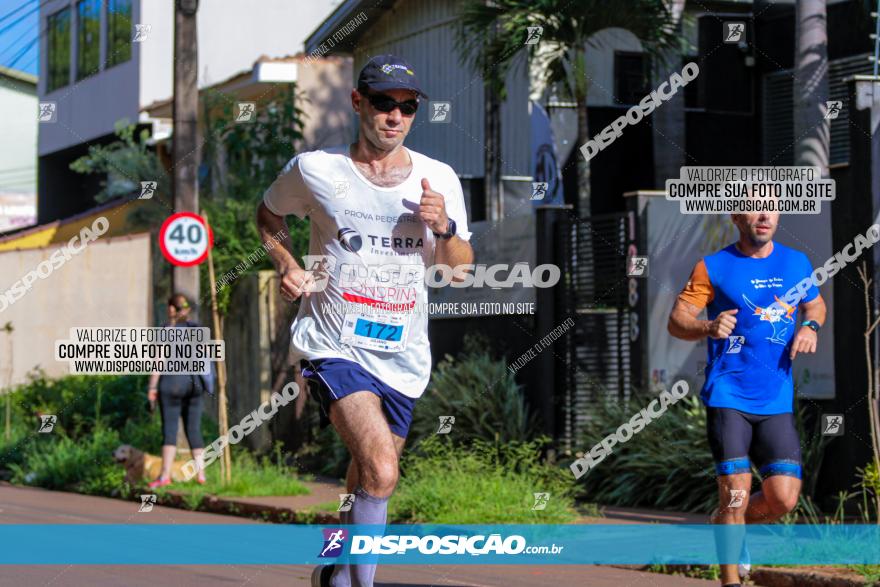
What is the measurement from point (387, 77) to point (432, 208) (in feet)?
2.00

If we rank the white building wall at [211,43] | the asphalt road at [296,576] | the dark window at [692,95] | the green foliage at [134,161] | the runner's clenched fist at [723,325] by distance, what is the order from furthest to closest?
1. the white building wall at [211,43]
2. the green foliage at [134,161]
3. the dark window at [692,95]
4. the asphalt road at [296,576]
5. the runner's clenched fist at [723,325]

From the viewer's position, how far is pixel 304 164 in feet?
21.9

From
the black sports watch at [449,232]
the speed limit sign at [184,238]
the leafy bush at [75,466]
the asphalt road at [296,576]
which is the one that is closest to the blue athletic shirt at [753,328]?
the asphalt road at [296,576]

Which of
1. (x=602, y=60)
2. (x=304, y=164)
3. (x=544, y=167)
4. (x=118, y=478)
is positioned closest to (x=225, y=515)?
(x=118, y=478)

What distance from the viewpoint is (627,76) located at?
22.9m

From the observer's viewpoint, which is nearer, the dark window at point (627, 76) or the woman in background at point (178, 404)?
the woman in background at point (178, 404)

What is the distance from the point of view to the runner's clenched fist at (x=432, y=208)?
6.29 meters

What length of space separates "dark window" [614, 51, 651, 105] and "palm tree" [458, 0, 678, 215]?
10.4 feet

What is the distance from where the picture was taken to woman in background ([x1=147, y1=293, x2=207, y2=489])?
50.5 ft

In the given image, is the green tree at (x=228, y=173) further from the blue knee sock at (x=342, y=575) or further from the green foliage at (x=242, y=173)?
the blue knee sock at (x=342, y=575)

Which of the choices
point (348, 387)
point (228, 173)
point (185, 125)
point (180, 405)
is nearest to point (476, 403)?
→ point (180, 405)

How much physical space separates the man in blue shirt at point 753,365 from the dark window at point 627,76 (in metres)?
15.0

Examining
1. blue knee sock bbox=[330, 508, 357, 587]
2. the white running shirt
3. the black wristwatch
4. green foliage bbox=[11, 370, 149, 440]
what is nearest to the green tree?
green foliage bbox=[11, 370, 149, 440]

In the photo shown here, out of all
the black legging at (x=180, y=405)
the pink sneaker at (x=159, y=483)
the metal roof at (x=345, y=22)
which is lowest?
the pink sneaker at (x=159, y=483)
